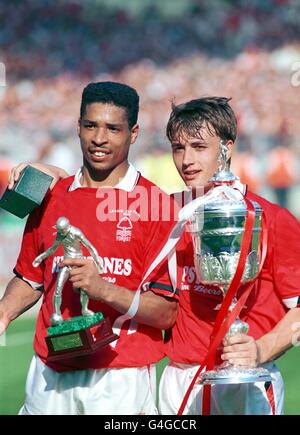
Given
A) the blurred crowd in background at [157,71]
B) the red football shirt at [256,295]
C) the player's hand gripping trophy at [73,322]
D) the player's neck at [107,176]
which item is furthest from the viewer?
the blurred crowd in background at [157,71]

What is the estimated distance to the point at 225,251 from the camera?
313 centimetres

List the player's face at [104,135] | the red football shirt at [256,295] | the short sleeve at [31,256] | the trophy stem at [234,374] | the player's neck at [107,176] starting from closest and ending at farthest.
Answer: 1. the trophy stem at [234,374]
2. the red football shirt at [256,295]
3. the player's face at [104,135]
4. the player's neck at [107,176]
5. the short sleeve at [31,256]

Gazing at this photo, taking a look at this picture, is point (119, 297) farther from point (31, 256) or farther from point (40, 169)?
point (40, 169)

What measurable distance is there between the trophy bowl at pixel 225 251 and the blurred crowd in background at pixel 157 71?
1102 cm

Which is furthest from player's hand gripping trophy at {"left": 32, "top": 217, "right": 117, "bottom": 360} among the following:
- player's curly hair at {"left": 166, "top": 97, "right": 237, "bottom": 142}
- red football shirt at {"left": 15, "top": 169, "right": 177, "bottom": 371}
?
player's curly hair at {"left": 166, "top": 97, "right": 237, "bottom": 142}

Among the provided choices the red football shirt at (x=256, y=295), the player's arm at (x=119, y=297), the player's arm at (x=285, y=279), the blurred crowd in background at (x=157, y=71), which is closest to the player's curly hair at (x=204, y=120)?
the red football shirt at (x=256, y=295)

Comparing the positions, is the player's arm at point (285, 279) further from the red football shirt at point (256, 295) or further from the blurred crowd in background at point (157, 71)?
the blurred crowd in background at point (157, 71)

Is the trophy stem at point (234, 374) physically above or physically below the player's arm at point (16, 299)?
below

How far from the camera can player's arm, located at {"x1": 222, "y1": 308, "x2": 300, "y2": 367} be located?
10.0 ft

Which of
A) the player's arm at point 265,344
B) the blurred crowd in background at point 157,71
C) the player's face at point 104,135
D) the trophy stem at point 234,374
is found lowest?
the trophy stem at point 234,374

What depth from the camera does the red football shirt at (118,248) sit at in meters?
3.39

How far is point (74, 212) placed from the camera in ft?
11.4

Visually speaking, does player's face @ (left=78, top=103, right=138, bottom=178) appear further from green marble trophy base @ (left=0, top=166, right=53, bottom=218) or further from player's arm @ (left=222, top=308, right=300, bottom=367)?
player's arm @ (left=222, top=308, right=300, bottom=367)

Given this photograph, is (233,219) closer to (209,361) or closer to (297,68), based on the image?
(209,361)
